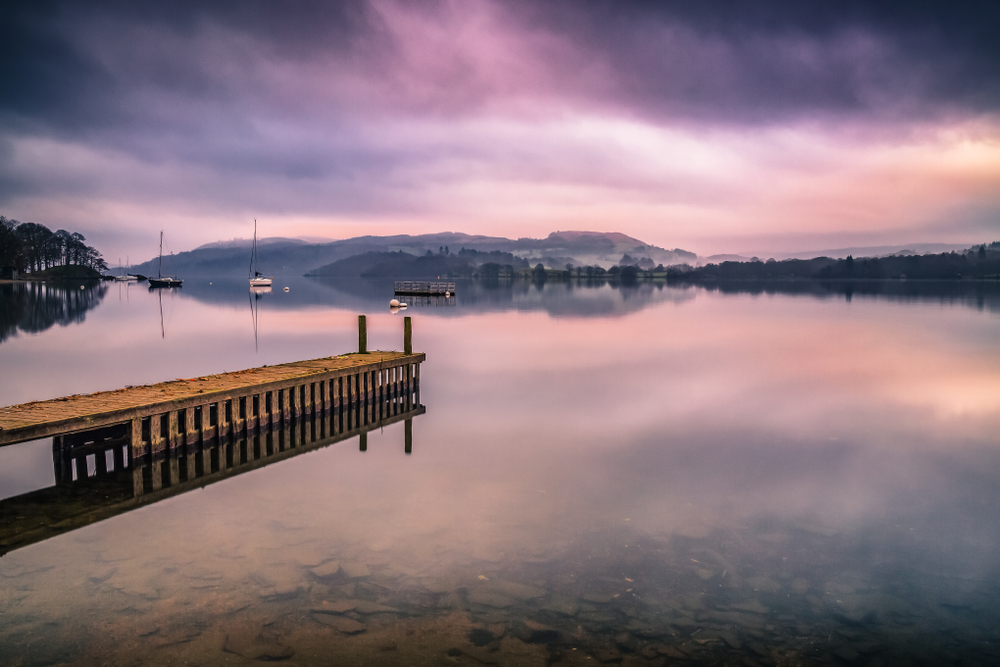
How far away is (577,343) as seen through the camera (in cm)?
4847

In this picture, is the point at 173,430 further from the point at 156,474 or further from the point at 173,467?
the point at 156,474

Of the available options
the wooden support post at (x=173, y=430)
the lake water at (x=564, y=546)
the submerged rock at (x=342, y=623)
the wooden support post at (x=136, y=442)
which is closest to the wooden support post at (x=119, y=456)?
the wooden support post at (x=136, y=442)

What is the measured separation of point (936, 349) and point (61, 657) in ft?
167

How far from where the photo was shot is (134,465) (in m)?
15.0

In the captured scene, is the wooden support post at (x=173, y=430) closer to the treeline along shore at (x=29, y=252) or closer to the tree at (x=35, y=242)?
the treeline along shore at (x=29, y=252)

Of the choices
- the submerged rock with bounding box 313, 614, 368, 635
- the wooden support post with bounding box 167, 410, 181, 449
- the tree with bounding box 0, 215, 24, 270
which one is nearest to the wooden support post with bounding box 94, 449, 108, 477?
the wooden support post with bounding box 167, 410, 181, 449

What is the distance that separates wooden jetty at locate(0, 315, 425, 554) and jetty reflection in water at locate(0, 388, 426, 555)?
25mm

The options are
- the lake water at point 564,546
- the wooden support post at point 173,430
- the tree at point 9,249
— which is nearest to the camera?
the lake water at point 564,546

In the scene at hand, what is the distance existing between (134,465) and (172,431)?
1224 mm

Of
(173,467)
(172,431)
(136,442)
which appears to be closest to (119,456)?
(136,442)

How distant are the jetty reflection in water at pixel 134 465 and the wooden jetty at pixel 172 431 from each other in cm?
3

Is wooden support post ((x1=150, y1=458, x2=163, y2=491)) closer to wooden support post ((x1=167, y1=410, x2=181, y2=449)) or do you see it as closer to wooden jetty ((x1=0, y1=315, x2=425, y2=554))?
wooden jetty ((x1=0, y1=315, x2=425, y2=554))

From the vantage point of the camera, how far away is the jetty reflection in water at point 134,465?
12.8 metres

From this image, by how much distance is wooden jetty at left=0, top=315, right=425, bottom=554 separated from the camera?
13352 mm
